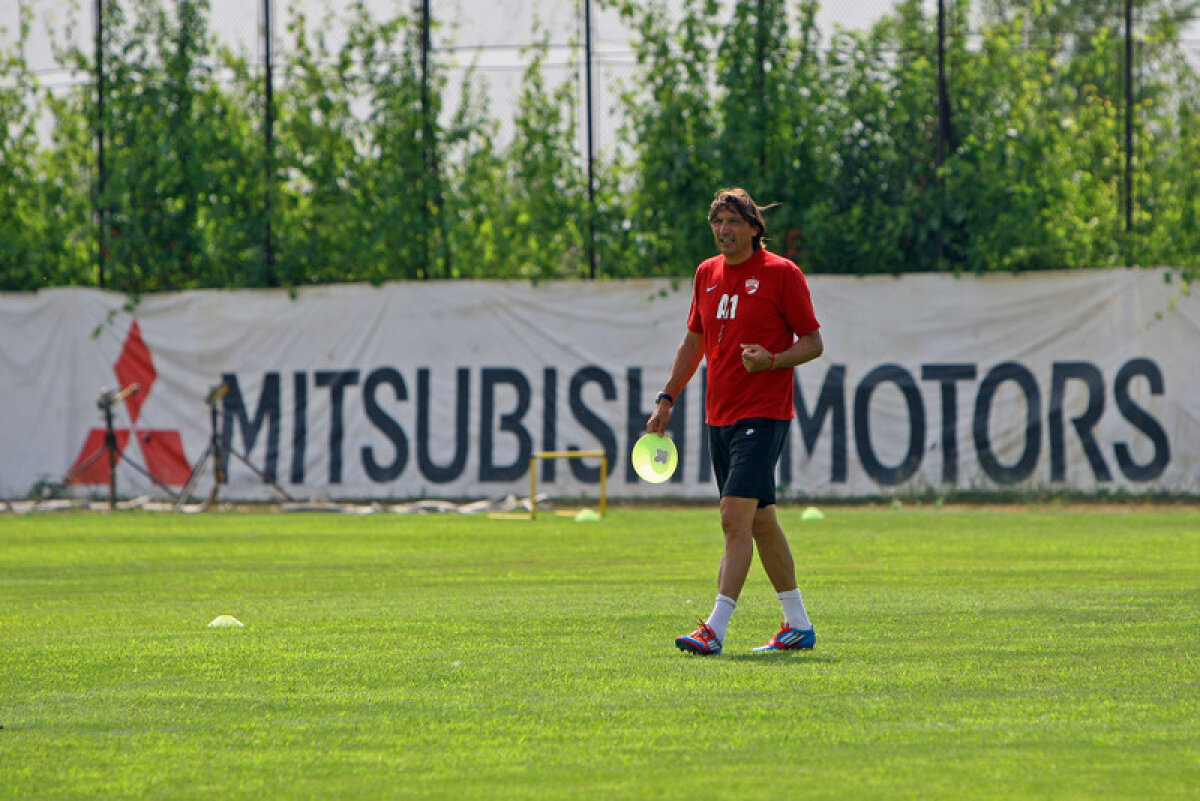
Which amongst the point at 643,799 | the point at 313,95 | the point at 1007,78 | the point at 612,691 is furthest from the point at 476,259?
the point at 643,799

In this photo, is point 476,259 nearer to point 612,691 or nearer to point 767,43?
point 767,43

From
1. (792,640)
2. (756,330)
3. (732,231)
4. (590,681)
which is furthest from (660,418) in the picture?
(590,681)

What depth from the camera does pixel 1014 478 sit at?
22.1 meters

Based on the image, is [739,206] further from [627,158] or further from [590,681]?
[627,158]

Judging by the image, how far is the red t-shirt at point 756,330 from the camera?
8.12 m

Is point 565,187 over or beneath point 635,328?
over

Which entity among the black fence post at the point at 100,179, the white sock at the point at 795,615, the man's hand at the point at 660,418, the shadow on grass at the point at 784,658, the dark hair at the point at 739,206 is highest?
the black fence post at the point at 100,179

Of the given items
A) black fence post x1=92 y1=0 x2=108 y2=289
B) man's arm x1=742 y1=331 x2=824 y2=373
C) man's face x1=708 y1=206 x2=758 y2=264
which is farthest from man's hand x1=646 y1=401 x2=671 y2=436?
black fence post x1=92 y1=0 x2=108 y2=289

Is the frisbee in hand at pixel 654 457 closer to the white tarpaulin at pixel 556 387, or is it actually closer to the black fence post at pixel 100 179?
the white tarpaulin at pixel 556 387

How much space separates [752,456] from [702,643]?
90 cm

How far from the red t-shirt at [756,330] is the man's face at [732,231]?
0.09 meters

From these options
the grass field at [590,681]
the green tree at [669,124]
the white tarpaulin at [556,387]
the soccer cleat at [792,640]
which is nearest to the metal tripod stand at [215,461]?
the white tarpaulin at [556,387]

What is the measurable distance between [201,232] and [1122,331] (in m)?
13.1

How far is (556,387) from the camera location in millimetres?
23172
